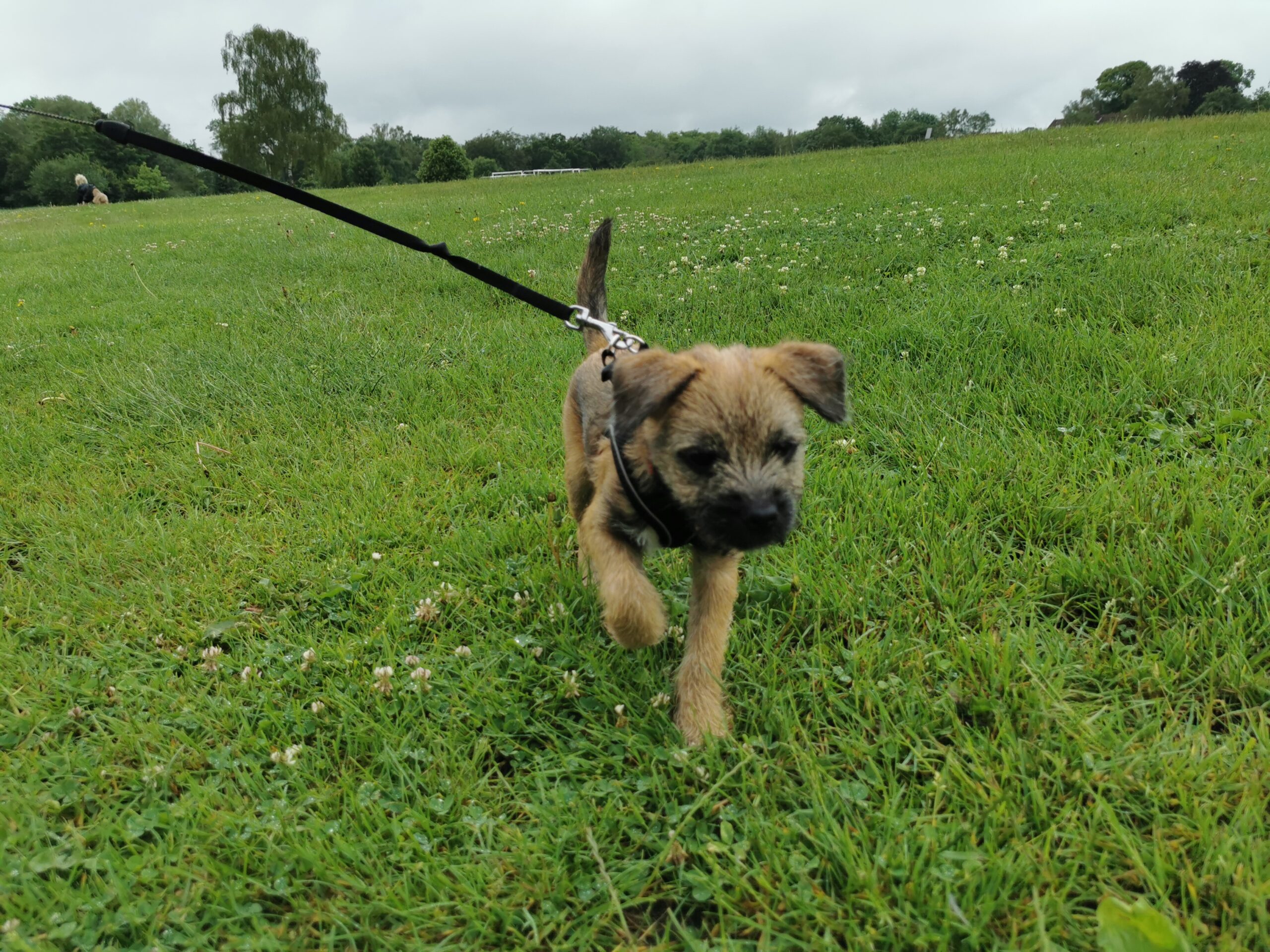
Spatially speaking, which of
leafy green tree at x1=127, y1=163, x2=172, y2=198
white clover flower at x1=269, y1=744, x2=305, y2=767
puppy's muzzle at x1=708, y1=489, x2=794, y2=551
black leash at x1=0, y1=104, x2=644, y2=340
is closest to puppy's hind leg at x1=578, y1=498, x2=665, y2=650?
puppy's muzzle at x1=708, y1=489, x2=794, y2=551

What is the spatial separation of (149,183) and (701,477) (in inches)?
3397

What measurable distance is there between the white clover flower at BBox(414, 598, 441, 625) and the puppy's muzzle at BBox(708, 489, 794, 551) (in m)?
1.39

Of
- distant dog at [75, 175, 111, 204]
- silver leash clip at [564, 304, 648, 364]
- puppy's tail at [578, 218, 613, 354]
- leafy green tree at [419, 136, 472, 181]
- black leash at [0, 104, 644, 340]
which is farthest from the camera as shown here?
leafy green tree at [419, 136, 472, 181]

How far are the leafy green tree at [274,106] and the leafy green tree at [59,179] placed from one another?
547 inches

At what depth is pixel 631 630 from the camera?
2494 mm

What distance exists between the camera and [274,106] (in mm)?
60562

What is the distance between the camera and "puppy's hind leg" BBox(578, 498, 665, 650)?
2453 mm

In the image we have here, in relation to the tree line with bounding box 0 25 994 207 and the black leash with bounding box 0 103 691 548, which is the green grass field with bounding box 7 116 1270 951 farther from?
the tree line with bounding box 0 25 994 207

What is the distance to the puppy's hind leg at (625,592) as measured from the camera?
2453 millimetres

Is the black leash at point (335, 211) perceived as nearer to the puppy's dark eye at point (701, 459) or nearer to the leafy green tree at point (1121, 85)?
the puppy's dark eye at point (701, 459)

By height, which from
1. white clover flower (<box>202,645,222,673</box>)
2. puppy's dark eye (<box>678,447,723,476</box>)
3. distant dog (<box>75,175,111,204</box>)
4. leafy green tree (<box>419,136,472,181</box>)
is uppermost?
leafy green tree (<box>419,136,472,181</box>)

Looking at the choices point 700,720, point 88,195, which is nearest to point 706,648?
point 700,720

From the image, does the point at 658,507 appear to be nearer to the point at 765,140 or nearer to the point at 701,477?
the point at 701,477

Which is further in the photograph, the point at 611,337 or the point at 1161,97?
the point at 1161,97
